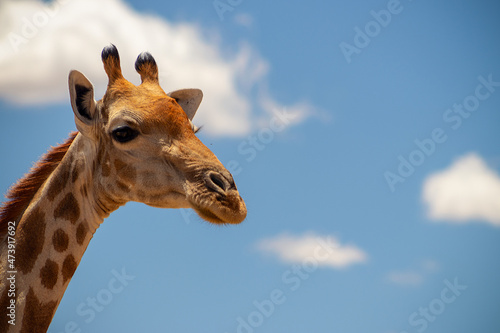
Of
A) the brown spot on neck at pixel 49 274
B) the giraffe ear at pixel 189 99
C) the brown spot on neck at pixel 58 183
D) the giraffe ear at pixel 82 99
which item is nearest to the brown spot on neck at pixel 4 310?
the brown spot on neck at pixel 49 274

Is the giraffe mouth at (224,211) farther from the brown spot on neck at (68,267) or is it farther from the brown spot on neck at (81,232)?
the brown spot on neck at (68,267)

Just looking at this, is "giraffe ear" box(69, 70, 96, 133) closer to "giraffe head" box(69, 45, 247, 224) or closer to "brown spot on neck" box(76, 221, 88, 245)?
"giraffe head" box(69, 45, 247, 224)

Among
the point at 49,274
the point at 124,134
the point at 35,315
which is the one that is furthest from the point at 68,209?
the point at 35,315

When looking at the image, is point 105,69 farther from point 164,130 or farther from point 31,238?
point 31,238

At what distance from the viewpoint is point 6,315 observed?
7621 millimetres

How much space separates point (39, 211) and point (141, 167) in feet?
5.65

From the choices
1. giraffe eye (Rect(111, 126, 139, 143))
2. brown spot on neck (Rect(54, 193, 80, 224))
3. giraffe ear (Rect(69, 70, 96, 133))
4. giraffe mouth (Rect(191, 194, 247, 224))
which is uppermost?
giraffe ear (Rect(69, 70, 96, 133))

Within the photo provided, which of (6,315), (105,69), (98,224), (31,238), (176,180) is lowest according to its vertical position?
(6,315)

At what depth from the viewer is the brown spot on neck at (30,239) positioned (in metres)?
7.96

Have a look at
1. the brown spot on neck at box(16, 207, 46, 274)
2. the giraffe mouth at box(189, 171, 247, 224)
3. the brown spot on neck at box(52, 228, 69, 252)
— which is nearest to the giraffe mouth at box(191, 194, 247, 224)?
the giraffe mouth at box(189, 171, 247, 224)

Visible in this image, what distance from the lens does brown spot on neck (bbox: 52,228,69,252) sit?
812 centimetres

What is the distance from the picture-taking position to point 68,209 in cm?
835

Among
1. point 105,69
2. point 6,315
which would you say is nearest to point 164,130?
point 105,69

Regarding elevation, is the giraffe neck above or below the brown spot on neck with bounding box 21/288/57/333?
above
